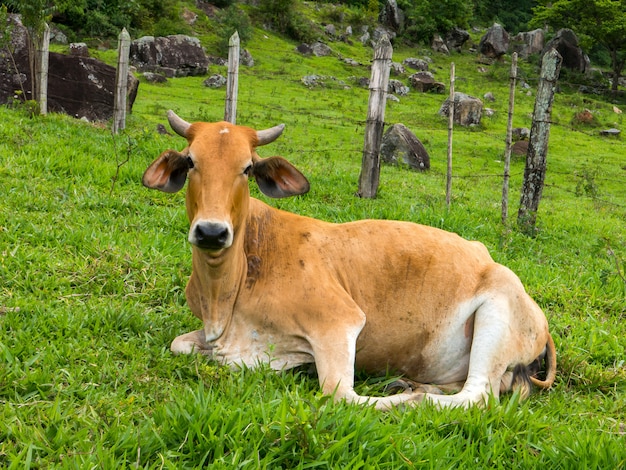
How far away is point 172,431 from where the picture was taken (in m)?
3.02

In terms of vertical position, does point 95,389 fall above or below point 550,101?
below

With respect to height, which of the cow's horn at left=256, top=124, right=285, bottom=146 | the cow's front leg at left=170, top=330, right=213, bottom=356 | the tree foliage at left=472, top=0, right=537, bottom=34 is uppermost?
the tree foliage at left=472, top=0, right=537, bottom=34

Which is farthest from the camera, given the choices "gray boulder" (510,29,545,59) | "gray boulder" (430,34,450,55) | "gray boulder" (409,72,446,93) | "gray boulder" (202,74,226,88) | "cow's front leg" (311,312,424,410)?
"gray boulder" (510,29,545,59)

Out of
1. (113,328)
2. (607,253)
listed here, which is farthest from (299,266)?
(607,253)

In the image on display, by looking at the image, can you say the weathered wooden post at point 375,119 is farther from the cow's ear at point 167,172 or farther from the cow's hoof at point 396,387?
the cow's hoof at point 396,387

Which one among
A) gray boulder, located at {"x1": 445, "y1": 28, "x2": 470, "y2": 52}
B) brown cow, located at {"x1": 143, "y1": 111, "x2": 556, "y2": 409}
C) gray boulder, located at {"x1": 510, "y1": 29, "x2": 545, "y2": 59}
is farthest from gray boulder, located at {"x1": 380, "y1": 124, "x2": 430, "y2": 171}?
gray boulder, located at {"x1": 510, "y1": 29, "x2": 545, "y2": 59}

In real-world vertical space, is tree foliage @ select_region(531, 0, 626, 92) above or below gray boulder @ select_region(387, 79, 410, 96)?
above

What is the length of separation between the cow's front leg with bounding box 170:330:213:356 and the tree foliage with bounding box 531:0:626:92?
44.7 metres

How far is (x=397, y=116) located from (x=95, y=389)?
960 inches

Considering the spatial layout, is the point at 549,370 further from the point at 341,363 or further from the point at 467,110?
the point at 467,110

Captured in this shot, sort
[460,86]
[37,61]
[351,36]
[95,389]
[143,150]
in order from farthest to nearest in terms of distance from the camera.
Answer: [351,36], [460,86], [37,61], [143,150], [95,389]

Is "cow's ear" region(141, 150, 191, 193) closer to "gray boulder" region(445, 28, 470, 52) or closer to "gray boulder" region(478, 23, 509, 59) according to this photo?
"gray boulder" region(478, 23, 509, 59)

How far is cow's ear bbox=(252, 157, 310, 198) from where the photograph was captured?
452 centimetres

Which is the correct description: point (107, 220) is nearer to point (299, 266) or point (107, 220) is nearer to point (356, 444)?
point (299, 266)
